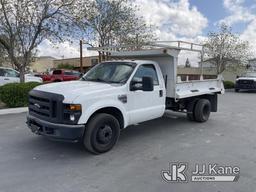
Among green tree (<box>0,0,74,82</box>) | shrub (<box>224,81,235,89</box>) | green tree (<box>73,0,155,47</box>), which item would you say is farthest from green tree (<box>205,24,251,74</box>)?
green tree (<box>0,0,74,82</box>)

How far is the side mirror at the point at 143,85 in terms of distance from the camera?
17.0 feet

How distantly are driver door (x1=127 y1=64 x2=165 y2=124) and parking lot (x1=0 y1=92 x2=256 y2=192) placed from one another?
2.05 feet

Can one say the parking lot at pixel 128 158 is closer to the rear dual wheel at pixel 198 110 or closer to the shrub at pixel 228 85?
the rear dual wheel at pixel 198 110

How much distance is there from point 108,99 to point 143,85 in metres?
0.86

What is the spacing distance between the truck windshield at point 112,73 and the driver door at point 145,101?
0.21 meters

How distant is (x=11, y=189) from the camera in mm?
3441

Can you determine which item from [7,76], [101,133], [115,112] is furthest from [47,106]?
[7,76]

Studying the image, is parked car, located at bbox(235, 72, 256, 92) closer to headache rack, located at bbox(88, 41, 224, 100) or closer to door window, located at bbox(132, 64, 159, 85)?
headache rack, located at bbox(88, 41, 224, 100)

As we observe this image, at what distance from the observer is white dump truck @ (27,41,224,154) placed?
4.40 m

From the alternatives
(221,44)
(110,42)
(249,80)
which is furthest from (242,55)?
(110,42)

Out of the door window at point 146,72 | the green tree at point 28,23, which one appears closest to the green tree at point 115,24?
the green tree at point 28,23

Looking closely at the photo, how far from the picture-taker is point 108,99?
4.80 metres

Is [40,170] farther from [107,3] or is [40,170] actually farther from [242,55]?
[242,55]

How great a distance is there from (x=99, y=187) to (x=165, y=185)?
970 mm
